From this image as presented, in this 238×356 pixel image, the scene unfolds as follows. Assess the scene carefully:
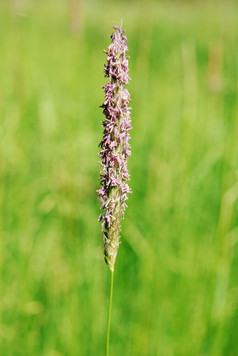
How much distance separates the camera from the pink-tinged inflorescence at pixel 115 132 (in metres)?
0.57

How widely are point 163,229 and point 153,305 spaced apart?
402 millimetres

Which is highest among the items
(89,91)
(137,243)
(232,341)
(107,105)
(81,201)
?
(89,91)

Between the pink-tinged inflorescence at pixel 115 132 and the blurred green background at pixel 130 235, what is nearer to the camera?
the pink-tinged inflorescence at pixel 115 132

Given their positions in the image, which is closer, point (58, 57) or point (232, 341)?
point (232, 341)

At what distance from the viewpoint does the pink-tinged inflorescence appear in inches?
22.3

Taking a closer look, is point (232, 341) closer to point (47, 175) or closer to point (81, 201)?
point (81, 201)

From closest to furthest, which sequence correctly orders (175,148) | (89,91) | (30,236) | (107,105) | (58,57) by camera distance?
(107,105) < (30,236) < (175,148) < (89,91) < (58,57)

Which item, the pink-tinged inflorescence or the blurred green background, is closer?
the pink-tinged inflorescence

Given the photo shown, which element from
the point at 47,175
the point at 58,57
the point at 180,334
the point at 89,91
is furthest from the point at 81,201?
the point at 58,57

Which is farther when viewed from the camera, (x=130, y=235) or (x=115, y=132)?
(x=130, y=235)

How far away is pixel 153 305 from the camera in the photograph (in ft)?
5.82

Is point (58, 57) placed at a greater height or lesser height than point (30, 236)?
greater

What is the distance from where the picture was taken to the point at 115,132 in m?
0.59

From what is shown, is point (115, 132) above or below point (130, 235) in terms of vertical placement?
above
